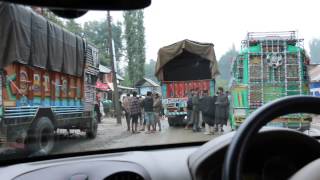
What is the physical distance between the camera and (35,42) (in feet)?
31.4

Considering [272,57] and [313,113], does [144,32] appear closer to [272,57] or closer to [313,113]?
[313,113]

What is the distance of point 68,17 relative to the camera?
2.08 m

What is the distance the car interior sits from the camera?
2.05 meters

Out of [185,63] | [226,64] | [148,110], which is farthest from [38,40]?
[185,63]

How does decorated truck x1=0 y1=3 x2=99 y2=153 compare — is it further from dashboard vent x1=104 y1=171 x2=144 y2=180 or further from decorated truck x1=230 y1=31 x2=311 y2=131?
dashboard vent x1=104 y1=171 x2=144 y2=180

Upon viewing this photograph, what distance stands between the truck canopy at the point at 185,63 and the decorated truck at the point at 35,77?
2.23m

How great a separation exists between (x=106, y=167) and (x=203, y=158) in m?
0.70

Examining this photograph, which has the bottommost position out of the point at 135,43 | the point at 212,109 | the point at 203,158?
the point at 203,158

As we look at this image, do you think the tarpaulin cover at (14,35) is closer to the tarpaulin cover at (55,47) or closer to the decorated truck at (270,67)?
the tarpaulin cover at (55,47)

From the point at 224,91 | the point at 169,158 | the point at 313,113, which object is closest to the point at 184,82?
the point at 224,91

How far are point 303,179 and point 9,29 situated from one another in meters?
7.42

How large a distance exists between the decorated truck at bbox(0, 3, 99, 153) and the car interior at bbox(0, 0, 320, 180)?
4.22m

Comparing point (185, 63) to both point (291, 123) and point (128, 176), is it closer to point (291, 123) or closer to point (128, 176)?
point (291, 123)

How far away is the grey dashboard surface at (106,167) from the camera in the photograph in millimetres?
3115
